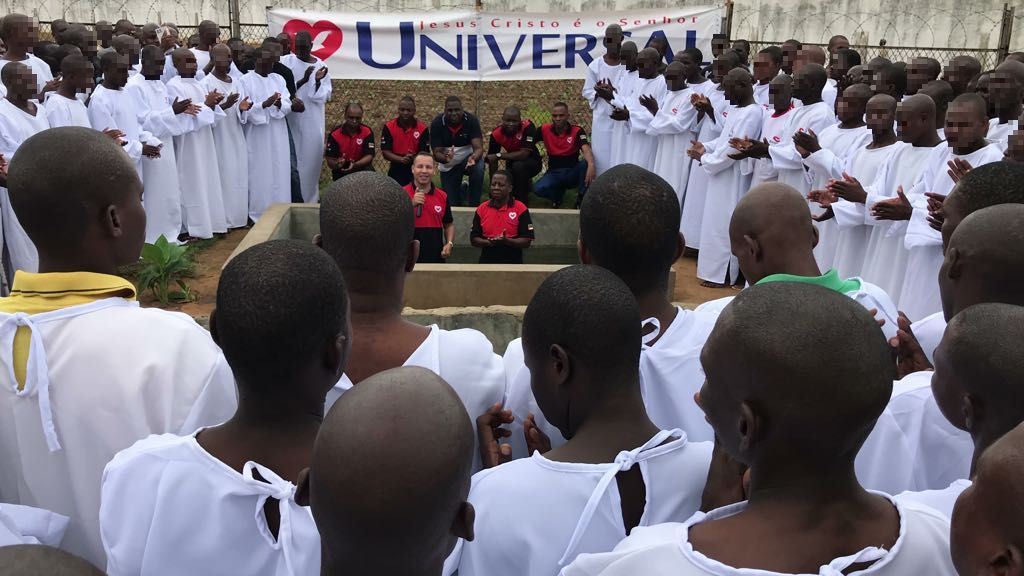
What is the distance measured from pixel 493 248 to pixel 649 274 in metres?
4.33

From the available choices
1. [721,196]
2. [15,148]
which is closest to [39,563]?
[15,148]

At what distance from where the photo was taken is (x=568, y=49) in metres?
12.3

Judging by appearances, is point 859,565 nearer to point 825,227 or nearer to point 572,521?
point 572,521

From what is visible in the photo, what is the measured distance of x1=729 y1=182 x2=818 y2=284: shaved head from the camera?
3.12 meters

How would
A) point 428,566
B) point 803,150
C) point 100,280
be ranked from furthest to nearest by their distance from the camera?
point 803,150 → point 100,280 → point 428,566

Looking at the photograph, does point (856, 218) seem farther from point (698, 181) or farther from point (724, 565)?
point (724, 565)

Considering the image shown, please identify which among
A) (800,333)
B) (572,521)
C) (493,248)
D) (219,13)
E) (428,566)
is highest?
(219,13)

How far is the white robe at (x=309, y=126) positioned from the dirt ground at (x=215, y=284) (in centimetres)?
121

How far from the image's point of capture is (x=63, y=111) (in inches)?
300

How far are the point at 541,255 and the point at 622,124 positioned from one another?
298 centimetres

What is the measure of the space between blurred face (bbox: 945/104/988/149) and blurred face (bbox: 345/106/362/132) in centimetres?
635

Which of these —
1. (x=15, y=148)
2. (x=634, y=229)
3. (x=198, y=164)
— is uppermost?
(x=634, y=229)

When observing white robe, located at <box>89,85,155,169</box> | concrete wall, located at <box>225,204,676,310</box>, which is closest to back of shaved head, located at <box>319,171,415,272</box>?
concrete wall, located at <box>225,204,676,310</box>

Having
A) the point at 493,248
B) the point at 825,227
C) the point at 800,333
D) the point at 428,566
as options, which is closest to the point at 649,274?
the point at 800,333
